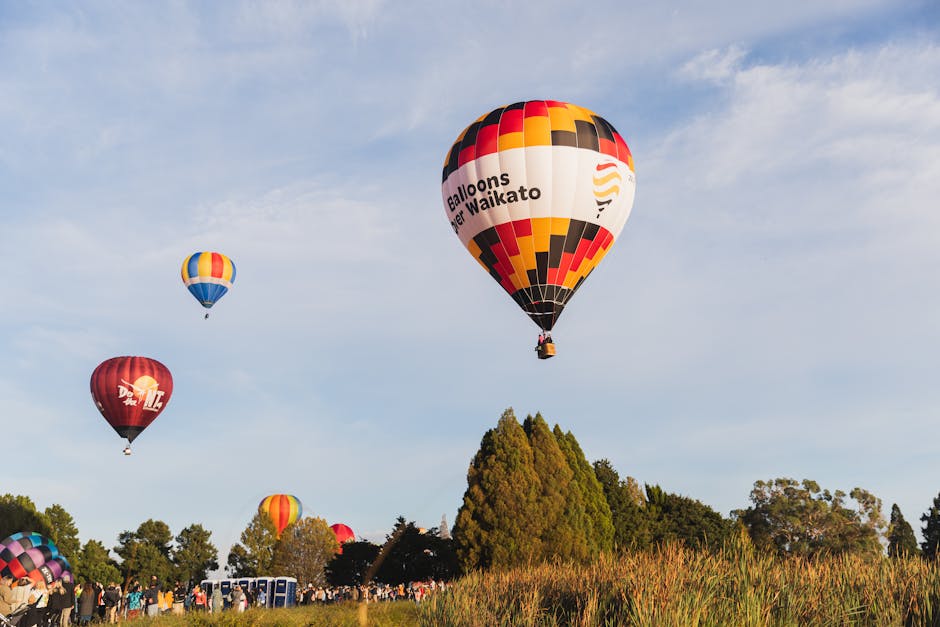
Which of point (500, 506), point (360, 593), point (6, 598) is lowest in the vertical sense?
point (360, 593)

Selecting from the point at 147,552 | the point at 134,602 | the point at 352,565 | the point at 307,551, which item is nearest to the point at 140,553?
the point at 147,552

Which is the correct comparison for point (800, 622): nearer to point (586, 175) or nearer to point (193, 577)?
point (586, 175)

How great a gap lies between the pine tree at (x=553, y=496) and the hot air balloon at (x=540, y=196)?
1717 cm

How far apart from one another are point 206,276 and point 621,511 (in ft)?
109

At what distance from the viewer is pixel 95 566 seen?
8338 cm

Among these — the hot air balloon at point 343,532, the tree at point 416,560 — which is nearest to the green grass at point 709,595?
the tree at point 416,560

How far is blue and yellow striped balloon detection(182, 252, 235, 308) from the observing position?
58125 mm

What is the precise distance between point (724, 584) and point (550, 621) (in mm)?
2833

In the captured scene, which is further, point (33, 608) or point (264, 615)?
point (264, 615)

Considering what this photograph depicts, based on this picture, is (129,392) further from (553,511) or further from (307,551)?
(307,551)

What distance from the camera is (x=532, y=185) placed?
28375mm

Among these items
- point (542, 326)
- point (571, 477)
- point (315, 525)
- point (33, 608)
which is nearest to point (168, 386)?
point (571, 477)

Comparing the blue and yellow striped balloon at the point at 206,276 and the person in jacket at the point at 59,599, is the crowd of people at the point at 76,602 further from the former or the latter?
the blue and yellow striped balloon at the point at 206,276

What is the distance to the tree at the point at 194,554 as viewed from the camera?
102 meters
